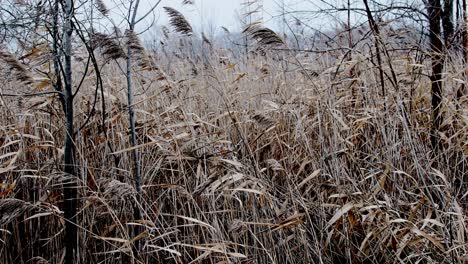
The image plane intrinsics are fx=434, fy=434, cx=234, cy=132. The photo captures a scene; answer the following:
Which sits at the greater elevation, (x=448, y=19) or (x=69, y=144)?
(x=448, y=19)

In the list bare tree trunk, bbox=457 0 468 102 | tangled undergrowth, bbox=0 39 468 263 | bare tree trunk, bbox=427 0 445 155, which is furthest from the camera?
bare tree trunk, bbox=457 0 468 102

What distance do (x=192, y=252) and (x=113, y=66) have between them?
2064 millimetres

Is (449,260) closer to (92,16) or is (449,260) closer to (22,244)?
(92,16)

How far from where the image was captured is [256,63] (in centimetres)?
377

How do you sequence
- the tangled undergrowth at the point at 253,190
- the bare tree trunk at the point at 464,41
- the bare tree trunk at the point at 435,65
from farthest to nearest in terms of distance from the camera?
1. the bare tree trunk at the point at 464,41
2. the bare tree trunk at the point at 435,65
3. the tangled undergrowth at the point at 253,190

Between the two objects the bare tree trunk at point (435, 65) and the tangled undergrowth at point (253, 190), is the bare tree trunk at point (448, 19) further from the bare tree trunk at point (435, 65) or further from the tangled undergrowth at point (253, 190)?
the tangled undergrowth at point (253, 190)

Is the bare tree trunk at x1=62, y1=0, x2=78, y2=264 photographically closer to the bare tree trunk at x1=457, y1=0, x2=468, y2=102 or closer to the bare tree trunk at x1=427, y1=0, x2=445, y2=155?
the bare tree trunk at x1=427, y1=0, x2=445, y2=155

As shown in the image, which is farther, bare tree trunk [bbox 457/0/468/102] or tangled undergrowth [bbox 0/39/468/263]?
bare tree trunk [bbox 457/0/468/102]

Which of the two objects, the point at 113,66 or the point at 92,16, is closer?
the point at 92,16

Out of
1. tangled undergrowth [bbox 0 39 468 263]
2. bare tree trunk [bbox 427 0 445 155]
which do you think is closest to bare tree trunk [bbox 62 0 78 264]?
tangled undergrowth [bbox 0 39 468 263]

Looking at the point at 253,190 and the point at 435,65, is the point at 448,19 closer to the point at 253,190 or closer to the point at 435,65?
the point at 435,65

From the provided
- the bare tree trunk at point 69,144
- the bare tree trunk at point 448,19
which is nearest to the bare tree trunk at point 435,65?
the bare tree trunk at point 448,19

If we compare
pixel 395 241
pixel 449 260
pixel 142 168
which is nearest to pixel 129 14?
pixel 142 168

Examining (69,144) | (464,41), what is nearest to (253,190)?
(69,144)
